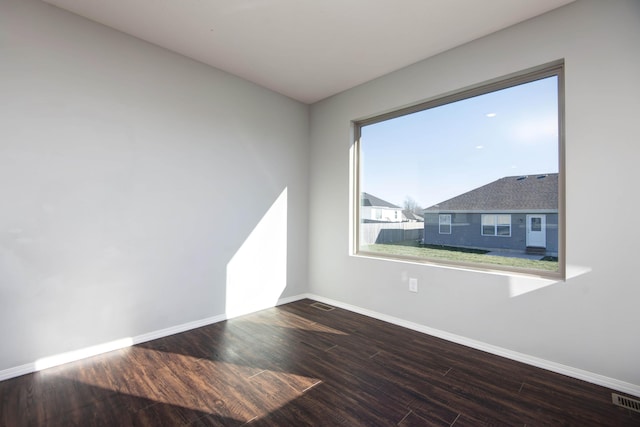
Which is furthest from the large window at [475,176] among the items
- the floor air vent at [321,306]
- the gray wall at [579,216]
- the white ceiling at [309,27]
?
the floor air vent at [321,306]

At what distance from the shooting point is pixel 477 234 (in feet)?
9.08

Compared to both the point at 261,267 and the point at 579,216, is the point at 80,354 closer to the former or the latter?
the point at 261,267

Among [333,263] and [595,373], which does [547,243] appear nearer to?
[595,373]

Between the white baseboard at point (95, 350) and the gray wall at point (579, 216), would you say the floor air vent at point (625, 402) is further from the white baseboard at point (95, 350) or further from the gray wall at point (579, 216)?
the white baseboard at point (95, 350)

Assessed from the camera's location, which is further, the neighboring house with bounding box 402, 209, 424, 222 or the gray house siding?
the neighboring house with bounding box 402, 209, 424, 222

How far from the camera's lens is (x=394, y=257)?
10.9 feet

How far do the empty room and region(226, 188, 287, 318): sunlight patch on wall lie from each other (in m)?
0.03

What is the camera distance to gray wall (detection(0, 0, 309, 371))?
6.94 ft

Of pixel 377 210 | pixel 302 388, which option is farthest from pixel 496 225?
pixel 302 388

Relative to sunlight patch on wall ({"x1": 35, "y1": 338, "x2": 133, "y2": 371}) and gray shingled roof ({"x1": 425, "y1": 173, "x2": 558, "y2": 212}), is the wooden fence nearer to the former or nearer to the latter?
gray shingled roof ({"x1": 425, "y1": 173, "x2": 558, "y2": 212})

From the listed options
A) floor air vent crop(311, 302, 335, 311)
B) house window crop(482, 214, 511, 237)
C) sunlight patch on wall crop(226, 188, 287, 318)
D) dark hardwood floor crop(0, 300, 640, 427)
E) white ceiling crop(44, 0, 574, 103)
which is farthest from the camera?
floor air vent crop(311, 302, 335, 311)

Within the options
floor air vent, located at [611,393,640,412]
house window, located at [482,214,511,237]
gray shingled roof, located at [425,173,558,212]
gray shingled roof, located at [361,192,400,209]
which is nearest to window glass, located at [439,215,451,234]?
gray shingled roof, located at [425,173,558,212]

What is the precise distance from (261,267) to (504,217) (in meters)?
→ 2.63

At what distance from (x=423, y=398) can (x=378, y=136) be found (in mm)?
2703
